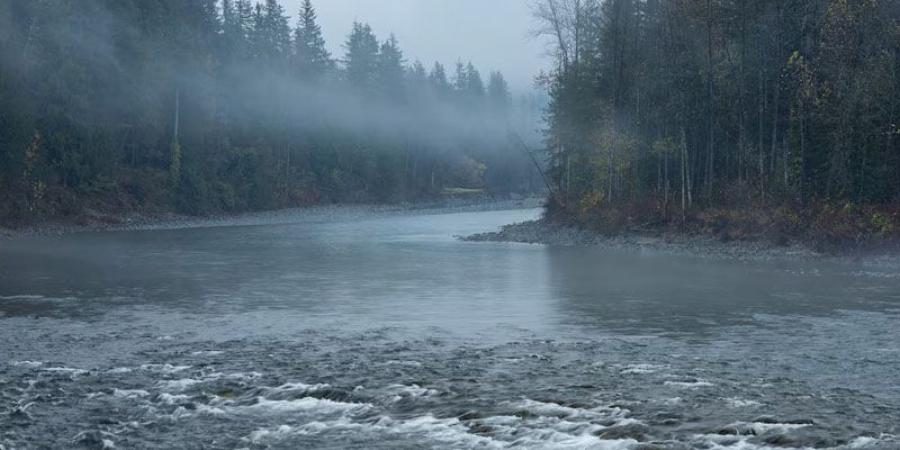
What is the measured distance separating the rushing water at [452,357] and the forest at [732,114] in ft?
22.3

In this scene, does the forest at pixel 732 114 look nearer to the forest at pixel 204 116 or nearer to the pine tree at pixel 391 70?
the forest at pixel 204 116

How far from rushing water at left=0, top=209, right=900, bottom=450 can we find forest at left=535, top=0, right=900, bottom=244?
6.80 metres

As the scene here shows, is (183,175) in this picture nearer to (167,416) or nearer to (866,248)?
(866,248)

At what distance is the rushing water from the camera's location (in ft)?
37.0

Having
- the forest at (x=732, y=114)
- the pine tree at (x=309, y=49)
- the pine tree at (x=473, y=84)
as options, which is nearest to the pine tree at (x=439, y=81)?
the pine tree at (x=473, y=84)

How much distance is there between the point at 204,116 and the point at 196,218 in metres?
11.7

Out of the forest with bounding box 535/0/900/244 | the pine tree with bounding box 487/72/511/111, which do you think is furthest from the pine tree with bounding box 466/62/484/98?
the forest with bounding box 535/0/900/244

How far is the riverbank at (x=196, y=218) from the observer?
5241 centimetres

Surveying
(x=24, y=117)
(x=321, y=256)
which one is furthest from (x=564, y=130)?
(x=24, y=117)

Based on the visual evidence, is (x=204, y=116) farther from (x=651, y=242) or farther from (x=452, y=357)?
(x=452, y=357)

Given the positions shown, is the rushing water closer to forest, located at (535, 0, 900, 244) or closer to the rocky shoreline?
the rocky shoreline

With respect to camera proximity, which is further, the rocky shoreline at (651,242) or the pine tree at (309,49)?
the pine tree at (309,49)

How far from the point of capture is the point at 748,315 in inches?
823

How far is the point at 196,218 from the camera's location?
68812 millimetres
